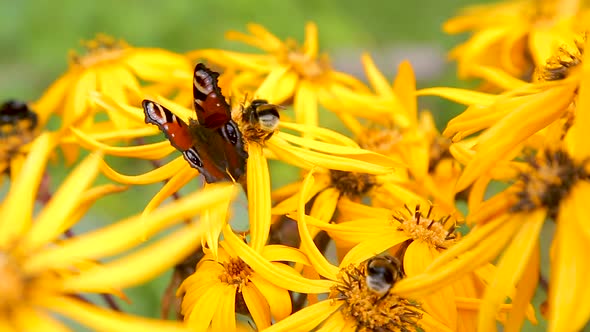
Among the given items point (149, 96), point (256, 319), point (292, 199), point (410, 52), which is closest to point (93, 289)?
point (256, 319)

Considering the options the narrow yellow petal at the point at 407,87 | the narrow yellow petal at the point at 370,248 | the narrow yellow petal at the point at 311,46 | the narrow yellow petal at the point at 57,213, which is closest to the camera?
the narrow yellow petal at the point at 57,213

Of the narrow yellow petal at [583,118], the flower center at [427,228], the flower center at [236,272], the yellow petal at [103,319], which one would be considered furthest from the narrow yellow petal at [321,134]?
the yellow petal at [103,319]

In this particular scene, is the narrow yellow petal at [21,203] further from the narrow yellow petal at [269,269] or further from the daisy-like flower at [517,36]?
the daisy-like flower at [517,36]

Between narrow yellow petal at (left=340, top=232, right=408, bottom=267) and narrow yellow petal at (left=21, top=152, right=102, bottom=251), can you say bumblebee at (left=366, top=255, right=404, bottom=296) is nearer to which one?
narrow yellow petal at (left=340, top=232, right=408, bottom=267)

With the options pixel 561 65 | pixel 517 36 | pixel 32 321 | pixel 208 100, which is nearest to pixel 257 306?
pixel 208 100

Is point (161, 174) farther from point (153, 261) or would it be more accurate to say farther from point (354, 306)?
point (153, 261)

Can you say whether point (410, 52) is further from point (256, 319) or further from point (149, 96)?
point (256, 319)
